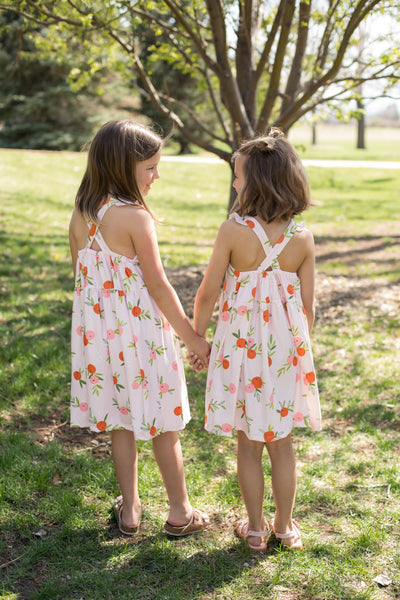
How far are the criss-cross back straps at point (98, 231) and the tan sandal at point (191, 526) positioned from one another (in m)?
1.25

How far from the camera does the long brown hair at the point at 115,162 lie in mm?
2311

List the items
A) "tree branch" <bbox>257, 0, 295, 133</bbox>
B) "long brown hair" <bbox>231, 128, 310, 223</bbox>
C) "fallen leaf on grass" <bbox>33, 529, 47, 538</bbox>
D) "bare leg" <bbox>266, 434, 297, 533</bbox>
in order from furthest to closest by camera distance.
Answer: "tree branch" <bbox>257, 0, 295, 133</bbox> < "fallen leaf on grass" <bbox>33, 529, 47, 538</bbox> < "bare leg" <bbox>266, 434, 297, 533</bbox> < "long brown hair" <bbox>231, 128, 310, 223</bbox>

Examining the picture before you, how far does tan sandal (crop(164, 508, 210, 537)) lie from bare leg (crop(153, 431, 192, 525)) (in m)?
0.02

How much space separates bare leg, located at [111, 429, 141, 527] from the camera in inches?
100.0

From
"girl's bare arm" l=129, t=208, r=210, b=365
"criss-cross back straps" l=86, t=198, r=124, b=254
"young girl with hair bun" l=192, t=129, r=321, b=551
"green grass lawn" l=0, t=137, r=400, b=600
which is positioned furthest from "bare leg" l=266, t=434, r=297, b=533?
"criss-cross back straps" l=86, t=198, r=124, b=254

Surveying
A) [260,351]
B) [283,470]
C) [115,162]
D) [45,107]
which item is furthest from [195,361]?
[45,107]

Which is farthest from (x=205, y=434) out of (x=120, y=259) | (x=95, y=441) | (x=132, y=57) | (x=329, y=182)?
(x=329, y=182)

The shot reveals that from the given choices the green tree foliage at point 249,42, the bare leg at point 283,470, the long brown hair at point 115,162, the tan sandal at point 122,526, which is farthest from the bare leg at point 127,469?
the green tree foliage at point 249,42

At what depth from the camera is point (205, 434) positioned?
11.7ft

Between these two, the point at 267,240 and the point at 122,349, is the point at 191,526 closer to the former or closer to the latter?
the point at 122,349

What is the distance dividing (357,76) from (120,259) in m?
3.81

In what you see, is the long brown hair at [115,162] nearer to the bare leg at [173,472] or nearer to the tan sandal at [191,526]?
the bare leg at [173,472]

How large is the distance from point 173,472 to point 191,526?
282 millimetres

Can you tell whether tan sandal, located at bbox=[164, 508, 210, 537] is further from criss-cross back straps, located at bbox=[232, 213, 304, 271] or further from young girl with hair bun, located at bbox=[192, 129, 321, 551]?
criss-cross back straps, located at bbox=[232, 213, 304, 271]
